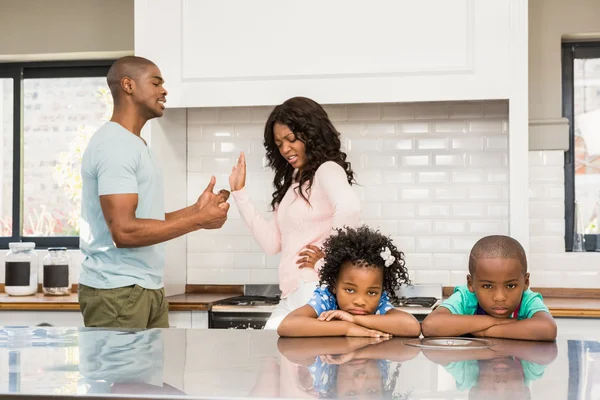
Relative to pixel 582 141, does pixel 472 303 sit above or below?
below

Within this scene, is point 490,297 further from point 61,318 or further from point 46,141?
point 46,141

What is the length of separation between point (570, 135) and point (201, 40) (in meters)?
1.90

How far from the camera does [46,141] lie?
14.3 feet

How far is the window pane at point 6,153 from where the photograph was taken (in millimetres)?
4367

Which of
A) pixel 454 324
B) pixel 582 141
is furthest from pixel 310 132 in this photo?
pixel 582 141

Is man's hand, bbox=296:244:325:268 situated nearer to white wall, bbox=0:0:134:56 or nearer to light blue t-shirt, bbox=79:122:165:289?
light blue t-shirt, bbox=79:122:165:289

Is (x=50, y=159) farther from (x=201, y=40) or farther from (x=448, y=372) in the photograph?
(x=448, y=372)

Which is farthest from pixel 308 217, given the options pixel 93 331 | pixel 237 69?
pixel 93 331

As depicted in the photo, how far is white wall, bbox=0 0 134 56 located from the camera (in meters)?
4.10

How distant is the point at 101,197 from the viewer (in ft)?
8.09

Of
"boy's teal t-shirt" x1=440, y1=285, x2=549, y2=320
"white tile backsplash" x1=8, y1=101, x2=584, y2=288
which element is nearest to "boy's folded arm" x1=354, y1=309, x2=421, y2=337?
"boy's teal t-shirt" x1=440, y1=285, x2=549, y2=320

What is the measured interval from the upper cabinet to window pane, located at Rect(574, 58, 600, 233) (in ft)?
2.51

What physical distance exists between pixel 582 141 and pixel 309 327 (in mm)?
2693

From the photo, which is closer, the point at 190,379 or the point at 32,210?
the point at 190,379
